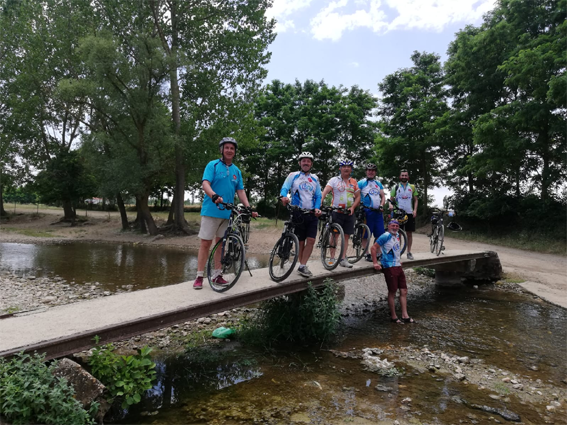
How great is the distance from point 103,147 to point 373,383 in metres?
25.7

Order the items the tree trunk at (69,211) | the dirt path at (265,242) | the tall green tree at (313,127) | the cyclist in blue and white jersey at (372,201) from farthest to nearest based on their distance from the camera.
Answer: the tall green tree at (313,127) → the tree trunk at (69,211) → the dirt path at (265,242) → the cyclist in blue and white jersey at (372,201)

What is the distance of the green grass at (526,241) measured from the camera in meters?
16.9

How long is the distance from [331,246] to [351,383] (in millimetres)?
2861

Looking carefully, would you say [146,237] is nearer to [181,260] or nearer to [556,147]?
[181,260]

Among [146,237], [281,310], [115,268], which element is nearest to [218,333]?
[281,310]

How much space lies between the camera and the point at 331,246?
7039mm

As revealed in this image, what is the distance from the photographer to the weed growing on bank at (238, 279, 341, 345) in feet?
19.5

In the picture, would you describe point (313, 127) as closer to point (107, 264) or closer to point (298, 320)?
point (107, 264)

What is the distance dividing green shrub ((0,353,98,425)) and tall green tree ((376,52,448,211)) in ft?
87.7

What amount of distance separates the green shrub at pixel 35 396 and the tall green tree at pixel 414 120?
2673cm

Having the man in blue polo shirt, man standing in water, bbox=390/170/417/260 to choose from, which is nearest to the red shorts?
man standing in water, bbox=390/170/417/260

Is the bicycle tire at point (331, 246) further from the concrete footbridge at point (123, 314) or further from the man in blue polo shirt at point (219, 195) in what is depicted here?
the man in blue polo shirt at point (219, 195)

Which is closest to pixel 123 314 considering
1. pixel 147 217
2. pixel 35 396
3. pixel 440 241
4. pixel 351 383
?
pixel 35 396

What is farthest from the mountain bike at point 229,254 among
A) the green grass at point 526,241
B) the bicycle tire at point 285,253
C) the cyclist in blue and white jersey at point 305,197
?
the green grass at point 526,241
